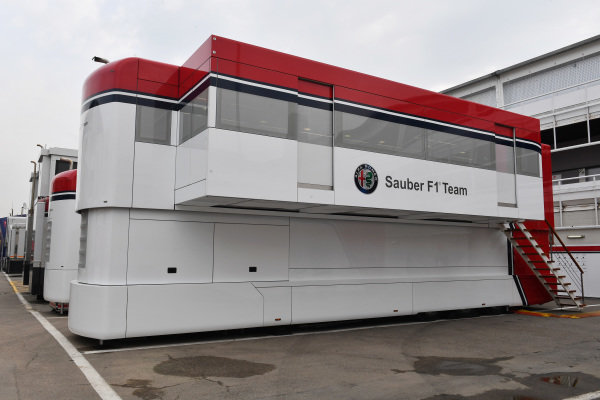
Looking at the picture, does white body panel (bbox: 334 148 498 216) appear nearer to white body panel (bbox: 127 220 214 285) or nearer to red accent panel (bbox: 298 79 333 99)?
red accent panel (bbox: 298 79 333 99)

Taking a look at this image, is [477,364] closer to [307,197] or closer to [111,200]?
[307,197]

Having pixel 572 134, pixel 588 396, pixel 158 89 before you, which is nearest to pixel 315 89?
pixel 158 89

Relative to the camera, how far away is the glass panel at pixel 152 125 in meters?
7.82

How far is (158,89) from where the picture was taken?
8055mm

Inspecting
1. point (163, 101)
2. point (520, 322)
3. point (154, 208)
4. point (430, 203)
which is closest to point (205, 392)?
point (154, 208)

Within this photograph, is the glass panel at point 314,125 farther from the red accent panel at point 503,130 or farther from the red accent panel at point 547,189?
the red accent panel at point 547,189

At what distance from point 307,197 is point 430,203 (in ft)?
9.47

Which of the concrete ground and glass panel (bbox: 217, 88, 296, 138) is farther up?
glass panel (bbox: 217, 88, 296, 138)

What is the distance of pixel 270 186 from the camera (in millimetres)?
7523

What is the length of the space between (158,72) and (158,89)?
307 mm

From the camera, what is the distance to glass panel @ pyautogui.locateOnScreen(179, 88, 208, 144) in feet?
23.9

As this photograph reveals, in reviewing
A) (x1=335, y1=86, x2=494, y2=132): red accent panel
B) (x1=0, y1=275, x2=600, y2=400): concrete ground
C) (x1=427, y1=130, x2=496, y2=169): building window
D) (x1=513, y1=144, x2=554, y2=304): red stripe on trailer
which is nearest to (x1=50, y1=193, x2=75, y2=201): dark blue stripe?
(x1=0, y1=275, x2=600, y2=400): concrete ground

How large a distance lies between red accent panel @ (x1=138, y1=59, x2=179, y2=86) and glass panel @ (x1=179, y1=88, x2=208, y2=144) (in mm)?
651

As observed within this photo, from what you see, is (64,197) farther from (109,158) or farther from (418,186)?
(418,186)
